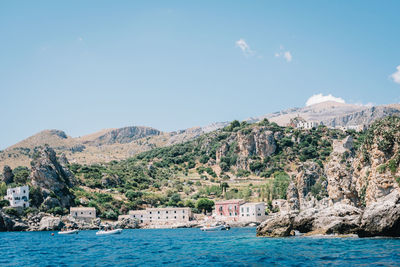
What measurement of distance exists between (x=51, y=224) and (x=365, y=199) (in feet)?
193

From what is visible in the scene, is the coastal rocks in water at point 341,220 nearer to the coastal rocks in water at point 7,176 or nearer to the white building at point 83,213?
the white building at point 83,213

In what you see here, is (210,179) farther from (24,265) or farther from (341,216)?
(24,265)

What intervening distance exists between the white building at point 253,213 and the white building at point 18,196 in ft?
155

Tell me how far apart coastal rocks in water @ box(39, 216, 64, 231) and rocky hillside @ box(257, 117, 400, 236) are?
46622mm

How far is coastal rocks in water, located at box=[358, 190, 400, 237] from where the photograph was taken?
33.9 meters

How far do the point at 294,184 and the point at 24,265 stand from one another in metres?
66.2

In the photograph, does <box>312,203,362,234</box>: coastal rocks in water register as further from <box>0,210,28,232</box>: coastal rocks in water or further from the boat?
<box>0,210,28,232</box>: coastal rocks in water

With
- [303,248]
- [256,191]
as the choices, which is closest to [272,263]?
[303,248]

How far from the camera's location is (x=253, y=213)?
89562 mm

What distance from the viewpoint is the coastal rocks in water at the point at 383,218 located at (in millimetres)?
33906

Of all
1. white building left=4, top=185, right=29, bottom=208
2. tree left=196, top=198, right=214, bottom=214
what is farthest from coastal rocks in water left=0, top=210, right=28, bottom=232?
tree left=196, top=198, right=214, bottom=214

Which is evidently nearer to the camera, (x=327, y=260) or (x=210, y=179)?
(x=327, y=260)

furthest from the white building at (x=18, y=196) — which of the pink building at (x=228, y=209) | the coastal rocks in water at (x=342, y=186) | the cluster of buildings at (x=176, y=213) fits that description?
the coastal rocks in water at (x=342, y=186)

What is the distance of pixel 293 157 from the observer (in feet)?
464
